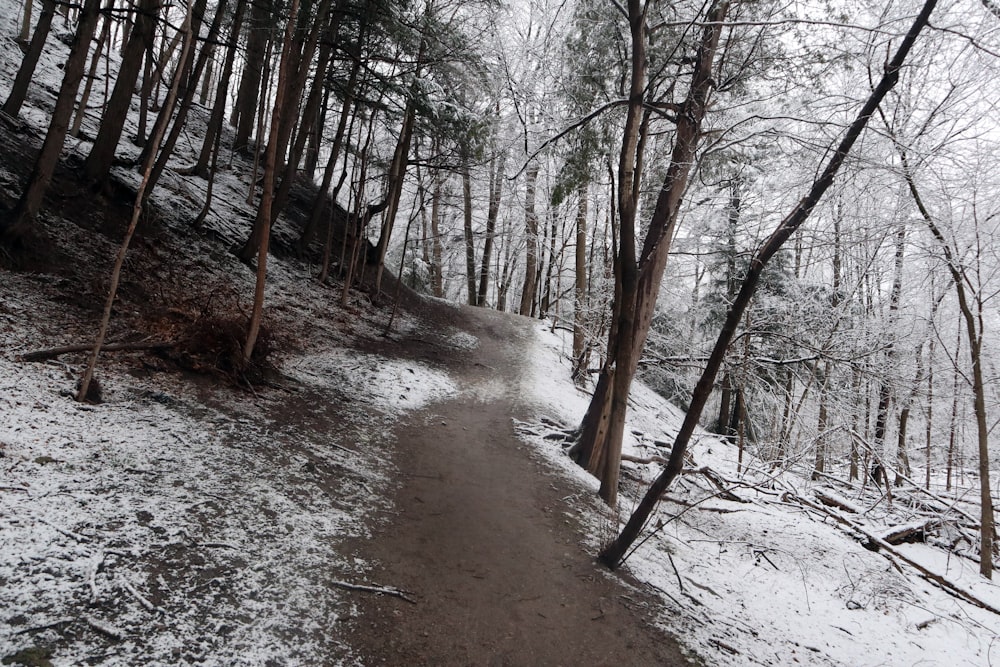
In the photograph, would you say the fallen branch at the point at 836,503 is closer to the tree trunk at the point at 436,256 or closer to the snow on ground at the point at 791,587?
the snow on ground at the point at 791,587

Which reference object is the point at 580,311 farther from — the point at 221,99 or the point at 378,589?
the point at 378,589

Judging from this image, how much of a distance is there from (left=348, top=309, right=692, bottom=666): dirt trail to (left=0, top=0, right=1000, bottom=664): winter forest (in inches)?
24.2

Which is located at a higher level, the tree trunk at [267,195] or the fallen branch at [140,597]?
the tree trunk at [267,195]

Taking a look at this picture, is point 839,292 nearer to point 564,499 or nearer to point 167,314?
point 564,499

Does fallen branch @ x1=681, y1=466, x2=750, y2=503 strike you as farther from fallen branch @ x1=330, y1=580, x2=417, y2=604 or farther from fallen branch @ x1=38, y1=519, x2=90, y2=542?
fallen branch @ x1=38, y1=519, x2=90, y2=542

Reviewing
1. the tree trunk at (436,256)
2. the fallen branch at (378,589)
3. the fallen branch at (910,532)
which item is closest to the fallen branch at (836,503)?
the fallen branch at (910,532)

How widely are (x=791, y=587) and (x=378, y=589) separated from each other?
4.41 metres

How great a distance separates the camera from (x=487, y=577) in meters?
3.66

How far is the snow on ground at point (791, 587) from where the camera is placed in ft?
12.6

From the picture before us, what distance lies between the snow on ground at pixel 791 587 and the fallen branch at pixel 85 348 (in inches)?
188

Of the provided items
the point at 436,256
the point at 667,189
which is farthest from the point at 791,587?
the point at 436,256

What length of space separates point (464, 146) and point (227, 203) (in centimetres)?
538

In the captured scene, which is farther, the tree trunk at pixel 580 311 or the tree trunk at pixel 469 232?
the tree trunk at pixel 469 232

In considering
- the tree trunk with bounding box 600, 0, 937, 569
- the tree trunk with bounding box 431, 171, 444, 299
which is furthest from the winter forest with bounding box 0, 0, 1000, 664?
the tree trunk with bounding box 431, 171, 444, 299
